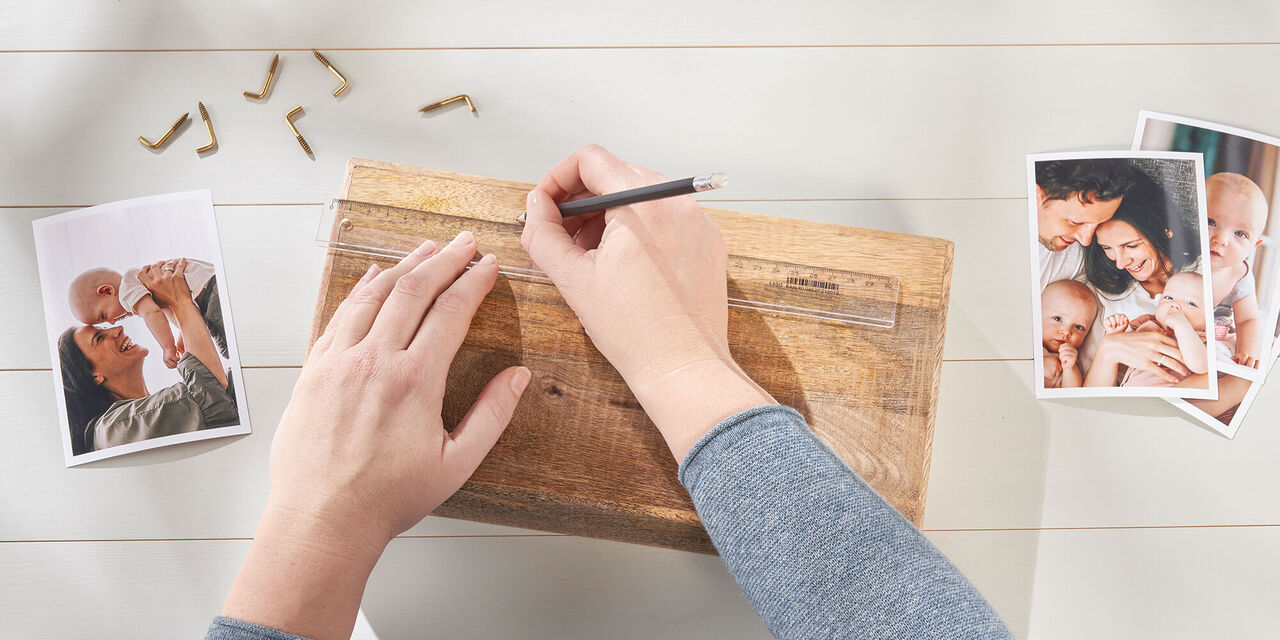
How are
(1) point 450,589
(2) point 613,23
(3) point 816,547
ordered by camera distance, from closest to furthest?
(3) point 816,547 → (1) point 450,589 → (2) point 613,23

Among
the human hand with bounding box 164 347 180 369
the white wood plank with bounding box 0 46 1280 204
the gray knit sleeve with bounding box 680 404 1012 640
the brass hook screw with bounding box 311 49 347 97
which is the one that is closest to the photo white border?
the white wood plank with bounding box 0 46 1280 204

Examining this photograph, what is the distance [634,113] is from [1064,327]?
0.67 meters

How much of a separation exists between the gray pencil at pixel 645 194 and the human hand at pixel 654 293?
0.02m

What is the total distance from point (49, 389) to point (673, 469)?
85 cm

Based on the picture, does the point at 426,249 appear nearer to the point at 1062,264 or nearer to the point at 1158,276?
the point at 1062,264

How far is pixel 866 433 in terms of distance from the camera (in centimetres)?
80

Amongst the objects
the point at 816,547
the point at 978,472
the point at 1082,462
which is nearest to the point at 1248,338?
the point at 1082,462

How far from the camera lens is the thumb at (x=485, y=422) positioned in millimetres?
727

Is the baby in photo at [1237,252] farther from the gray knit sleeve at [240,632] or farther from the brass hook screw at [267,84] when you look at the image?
the brass hook screw at [267,84]

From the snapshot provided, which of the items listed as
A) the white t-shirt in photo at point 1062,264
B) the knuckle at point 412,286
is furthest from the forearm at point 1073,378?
the knuckle at point 412,286

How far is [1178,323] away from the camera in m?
1.00

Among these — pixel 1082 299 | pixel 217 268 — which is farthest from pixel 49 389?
pixel 1082 299

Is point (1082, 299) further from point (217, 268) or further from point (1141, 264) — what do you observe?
point (217, 268)

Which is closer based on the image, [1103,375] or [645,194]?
[645,194]
